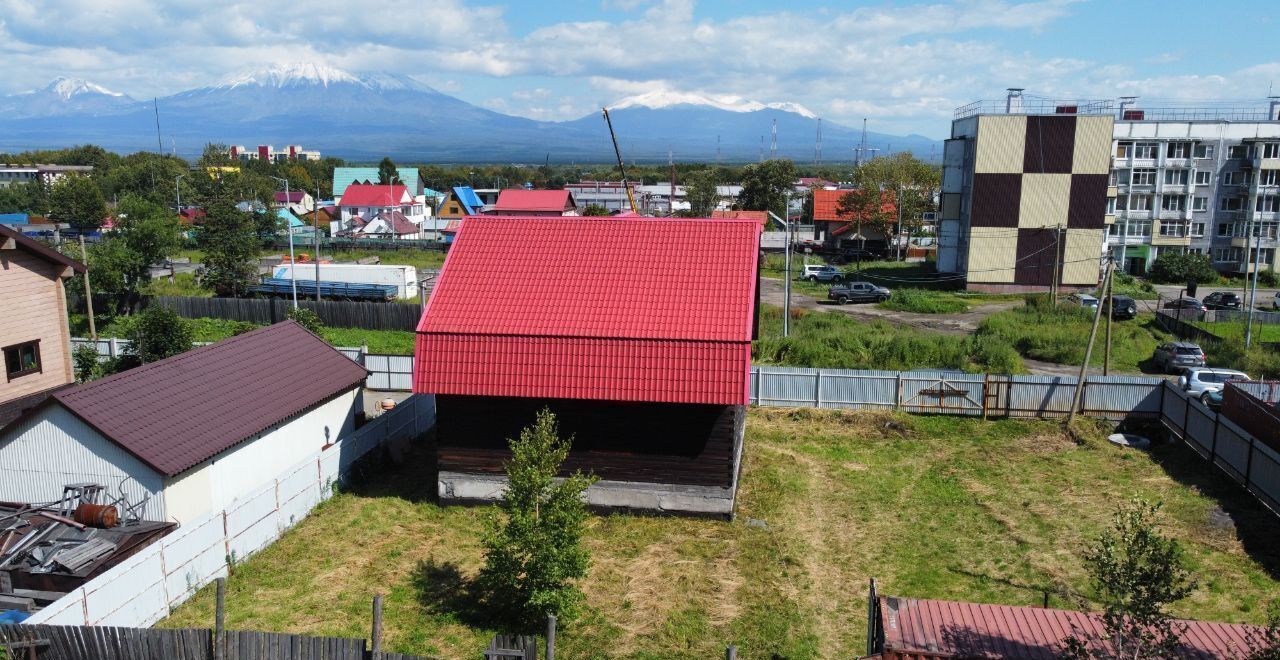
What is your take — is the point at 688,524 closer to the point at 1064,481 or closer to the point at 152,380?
the point at 1064,481

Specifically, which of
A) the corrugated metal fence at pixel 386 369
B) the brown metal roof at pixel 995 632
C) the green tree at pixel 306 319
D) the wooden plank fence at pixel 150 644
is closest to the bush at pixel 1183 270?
the corrugated metal fence at pixel 386 369

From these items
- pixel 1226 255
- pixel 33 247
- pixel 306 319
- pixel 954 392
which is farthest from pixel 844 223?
pixel 33 247

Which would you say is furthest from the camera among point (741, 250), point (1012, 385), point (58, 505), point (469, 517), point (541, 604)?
point (1012, 385)

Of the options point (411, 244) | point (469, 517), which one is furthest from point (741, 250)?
point (411, 244)

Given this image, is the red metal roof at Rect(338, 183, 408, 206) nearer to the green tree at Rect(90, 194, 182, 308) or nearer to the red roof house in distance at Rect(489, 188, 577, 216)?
the red roof house in distance at Rect(489, 188, 577, 216)

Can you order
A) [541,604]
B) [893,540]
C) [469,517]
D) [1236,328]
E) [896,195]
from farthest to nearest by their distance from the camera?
[896,195] < [1236,328] < [469,517] < [893,540] < [541,604]

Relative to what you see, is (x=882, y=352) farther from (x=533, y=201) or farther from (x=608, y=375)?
(x=533, y=201)
